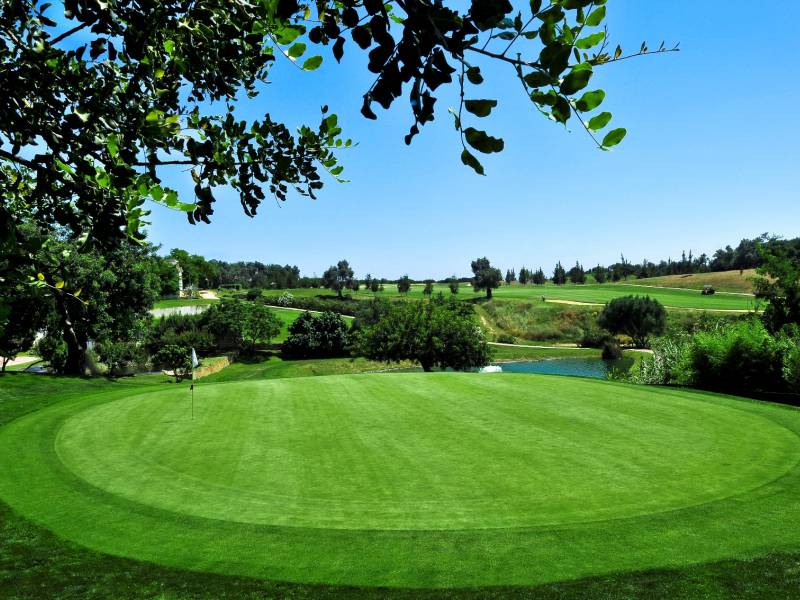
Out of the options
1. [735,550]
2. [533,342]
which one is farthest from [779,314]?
[533,342]

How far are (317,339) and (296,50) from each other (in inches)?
2459

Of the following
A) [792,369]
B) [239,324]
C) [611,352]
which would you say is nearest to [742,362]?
[792,369]

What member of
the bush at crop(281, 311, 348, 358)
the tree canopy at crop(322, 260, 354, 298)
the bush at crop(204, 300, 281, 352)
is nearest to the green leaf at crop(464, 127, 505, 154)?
the bush at crop(281, 311, 348, 358)

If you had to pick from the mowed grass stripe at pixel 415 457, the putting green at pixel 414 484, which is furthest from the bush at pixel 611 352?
the mowed grass stripe at pixel 415 457

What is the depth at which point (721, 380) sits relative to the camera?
60.9 feet

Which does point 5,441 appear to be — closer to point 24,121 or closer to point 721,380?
point 24,121

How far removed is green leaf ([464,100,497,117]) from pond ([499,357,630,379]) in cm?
5197

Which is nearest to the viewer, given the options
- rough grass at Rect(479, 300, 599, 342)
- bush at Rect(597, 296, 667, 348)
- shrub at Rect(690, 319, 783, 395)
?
shrub at Rect(690, 319, 783, 395)

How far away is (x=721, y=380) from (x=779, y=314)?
912 cm

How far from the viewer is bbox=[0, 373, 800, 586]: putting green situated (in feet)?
20.9

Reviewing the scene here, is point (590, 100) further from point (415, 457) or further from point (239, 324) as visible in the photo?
point (239, 324)

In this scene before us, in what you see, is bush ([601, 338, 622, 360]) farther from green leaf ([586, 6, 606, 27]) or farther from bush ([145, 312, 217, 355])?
green leaf ([586, 6, 606, 27])

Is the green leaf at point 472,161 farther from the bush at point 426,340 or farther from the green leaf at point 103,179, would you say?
the bush at point 426,340

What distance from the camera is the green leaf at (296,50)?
341 cm
